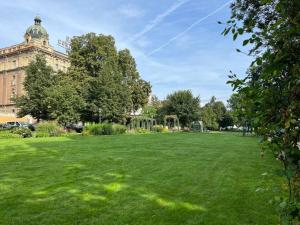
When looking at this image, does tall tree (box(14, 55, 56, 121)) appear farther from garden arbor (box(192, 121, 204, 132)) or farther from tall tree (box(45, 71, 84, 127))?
garden arbor (box(192, 121, 204, 132))

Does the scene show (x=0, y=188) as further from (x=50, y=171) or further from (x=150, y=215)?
(x=150, y=215)

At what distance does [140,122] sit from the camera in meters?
45.0

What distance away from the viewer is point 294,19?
173 centimetres

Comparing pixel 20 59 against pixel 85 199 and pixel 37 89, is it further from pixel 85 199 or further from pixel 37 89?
pixel 85 199

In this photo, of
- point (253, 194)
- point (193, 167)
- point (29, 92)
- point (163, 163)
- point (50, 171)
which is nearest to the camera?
point (253, 194)

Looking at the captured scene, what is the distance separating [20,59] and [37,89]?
38661 millimetres

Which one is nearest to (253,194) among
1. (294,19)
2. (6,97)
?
(294,19)

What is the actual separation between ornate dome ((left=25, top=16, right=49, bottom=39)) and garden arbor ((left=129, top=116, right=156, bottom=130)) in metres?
43.7

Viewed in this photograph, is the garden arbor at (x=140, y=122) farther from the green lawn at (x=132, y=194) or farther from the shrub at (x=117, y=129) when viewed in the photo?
the green lawn at (x=132, y=194)

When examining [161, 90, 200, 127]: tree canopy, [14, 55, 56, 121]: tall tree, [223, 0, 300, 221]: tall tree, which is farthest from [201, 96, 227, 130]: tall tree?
[223, 0, 300, 221]: tall tree

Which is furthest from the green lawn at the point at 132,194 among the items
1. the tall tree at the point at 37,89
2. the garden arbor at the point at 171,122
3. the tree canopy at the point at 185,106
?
the tree canopy at the point at 185,106

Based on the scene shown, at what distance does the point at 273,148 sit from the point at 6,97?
79879 millimetres

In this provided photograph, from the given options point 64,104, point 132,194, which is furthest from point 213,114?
point 132,194

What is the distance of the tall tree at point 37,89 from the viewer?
38.0 metres
